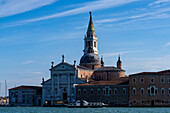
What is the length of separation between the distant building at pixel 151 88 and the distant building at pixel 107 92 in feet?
9.62

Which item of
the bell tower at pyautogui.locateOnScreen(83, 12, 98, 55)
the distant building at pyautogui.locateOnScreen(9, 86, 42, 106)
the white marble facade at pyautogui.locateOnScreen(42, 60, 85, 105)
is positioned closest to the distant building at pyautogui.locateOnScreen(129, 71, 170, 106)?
the white marble facade at pyautogui.locateOnScreen(42, 60, 85, 105)

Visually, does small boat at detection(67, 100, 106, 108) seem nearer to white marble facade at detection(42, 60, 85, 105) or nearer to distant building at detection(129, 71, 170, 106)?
distant building at detection(129, 71, 170, 106)

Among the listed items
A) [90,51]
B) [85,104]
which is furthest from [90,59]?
[85,104]

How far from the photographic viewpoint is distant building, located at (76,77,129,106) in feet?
260

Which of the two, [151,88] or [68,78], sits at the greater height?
[68,78]

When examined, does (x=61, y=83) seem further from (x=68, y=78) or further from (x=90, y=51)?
(x=90, y=51)

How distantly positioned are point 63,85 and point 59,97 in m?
2.63

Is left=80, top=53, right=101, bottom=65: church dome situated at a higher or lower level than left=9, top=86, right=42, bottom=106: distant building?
higher

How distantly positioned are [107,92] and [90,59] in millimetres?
19748

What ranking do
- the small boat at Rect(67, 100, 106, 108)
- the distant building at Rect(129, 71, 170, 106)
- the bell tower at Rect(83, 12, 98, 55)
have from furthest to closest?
the bell tower at Rect(83, 12, 98, 55) < the small boat at Rect(67, 100, 106, 108) < the distant building at Rect(129, 71, 170, 106)

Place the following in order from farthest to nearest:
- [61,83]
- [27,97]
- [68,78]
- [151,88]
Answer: [27,97]
[61,83]
[68,78]
[151,88]

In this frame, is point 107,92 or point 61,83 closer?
point 107,92

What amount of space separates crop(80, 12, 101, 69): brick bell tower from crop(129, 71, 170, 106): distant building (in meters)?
23.2

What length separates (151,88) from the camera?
75.3 metres
